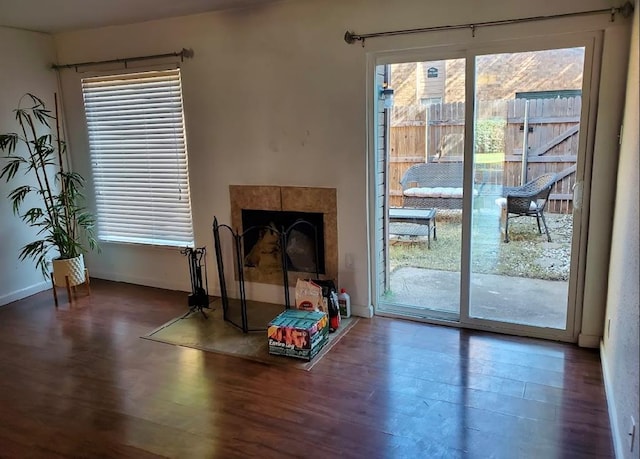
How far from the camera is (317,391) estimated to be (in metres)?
2.89

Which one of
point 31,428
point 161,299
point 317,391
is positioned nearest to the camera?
point 31,428

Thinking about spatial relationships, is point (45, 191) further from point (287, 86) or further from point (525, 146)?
point (525, 146)

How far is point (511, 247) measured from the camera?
3512mm

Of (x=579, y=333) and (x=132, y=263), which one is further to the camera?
(x=132, y=263)

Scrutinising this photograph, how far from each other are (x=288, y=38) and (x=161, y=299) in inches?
98.1

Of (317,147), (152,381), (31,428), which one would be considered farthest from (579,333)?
(31,428)

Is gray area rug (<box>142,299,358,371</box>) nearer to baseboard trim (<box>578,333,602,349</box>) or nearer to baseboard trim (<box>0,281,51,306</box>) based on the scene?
baseboard trim (<box>578,333,602,349</box>)

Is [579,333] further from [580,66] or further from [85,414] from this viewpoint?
[85,414]

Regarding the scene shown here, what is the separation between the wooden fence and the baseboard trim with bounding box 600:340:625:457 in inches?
37.7

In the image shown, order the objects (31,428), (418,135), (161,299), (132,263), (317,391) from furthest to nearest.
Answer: (132,263)
(161,299)
(418,135)
(317,391)
(31,428)

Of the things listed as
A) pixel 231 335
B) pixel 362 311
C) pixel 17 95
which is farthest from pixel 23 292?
pixel 362 311

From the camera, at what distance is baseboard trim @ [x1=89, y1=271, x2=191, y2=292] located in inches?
187

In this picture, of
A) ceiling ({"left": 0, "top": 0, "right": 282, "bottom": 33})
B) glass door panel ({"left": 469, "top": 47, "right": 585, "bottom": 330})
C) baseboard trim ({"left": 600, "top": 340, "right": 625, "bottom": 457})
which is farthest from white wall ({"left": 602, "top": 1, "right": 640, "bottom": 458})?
ceiling ({"left": 0, "top": 0, "right": 282, "bottom": 33})

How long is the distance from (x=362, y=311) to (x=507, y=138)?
5.46 ft
